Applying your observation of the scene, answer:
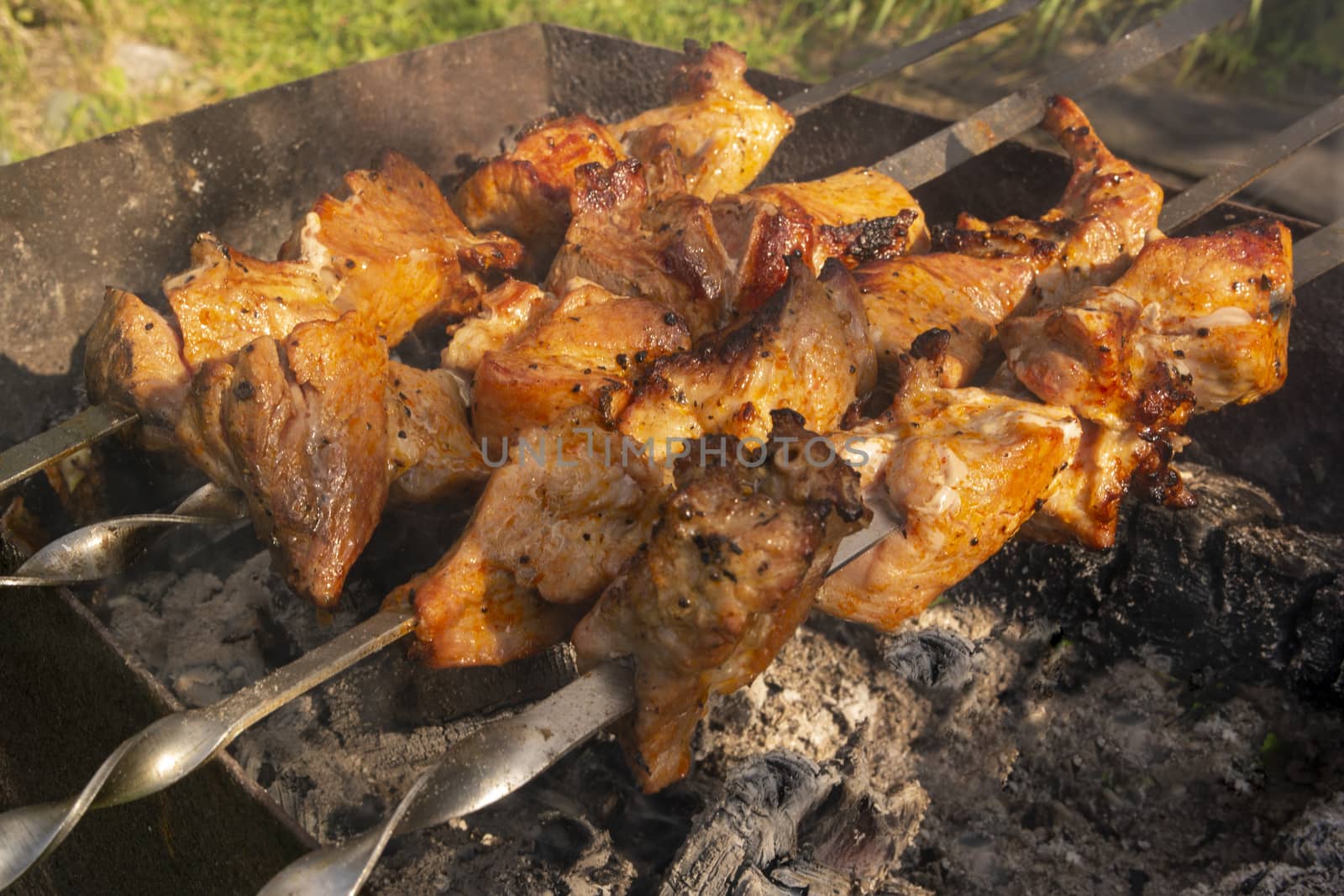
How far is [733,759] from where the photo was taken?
8.04 ft

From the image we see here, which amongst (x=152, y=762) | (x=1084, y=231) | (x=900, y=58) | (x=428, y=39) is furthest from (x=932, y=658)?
(x=428, y=39)

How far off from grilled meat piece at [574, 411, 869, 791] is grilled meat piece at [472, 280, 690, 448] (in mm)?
515

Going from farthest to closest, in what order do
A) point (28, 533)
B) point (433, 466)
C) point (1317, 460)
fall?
1. point (1317, 460)
2. point (28, 533)
3. point (433, 466)

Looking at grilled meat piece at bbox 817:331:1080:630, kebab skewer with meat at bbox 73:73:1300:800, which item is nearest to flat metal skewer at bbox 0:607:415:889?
kebab skewer with meat at bbox 73:73:1300:800

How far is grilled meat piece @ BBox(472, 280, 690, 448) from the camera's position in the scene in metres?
2.33

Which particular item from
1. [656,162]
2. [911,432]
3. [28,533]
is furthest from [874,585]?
[28,533]

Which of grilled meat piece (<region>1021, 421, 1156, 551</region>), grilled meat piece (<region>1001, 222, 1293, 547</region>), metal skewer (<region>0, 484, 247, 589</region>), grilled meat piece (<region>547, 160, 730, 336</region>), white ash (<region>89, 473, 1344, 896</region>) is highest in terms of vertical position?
grilled meat piece (<region>547, 160, 730, 336</region>)

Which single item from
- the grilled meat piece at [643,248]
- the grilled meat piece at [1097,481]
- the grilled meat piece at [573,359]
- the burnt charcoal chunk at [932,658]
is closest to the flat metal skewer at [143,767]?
the grilled meat piece at [573,359]

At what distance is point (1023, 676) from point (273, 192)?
10.0ft

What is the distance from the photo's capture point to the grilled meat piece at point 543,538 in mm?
2078

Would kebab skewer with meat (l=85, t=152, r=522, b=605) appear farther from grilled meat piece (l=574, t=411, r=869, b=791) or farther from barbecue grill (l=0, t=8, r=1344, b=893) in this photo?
grilled meat piece (l=574, t=411, r=869, b=791)

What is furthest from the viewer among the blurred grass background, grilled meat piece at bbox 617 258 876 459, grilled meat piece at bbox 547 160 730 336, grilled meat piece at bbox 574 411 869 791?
the blurred grass background

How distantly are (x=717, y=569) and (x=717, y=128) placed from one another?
2122 mm

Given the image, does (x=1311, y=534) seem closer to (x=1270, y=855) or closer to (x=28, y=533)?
(x=1270, y=855)
